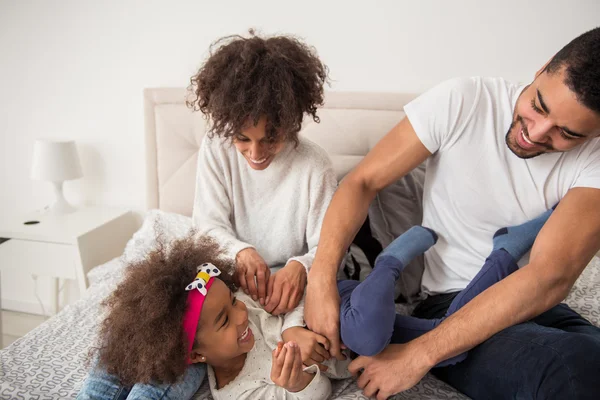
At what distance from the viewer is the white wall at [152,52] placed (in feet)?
5.67

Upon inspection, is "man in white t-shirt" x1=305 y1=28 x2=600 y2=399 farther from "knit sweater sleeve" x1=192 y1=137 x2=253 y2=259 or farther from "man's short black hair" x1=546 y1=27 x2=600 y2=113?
"knit sweater sleeve" x1=192 y1=137 x2=253 y2=259

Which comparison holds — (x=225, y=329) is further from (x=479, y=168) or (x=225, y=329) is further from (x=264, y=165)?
(x=479, y=168)

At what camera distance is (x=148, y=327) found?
0.93 m

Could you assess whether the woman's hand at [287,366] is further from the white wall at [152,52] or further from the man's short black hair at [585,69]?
the white wall at [152,52]

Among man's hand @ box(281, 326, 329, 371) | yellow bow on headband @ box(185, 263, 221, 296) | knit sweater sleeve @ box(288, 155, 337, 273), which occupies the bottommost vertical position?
man's hand @ box(281, 326, 329, 371)

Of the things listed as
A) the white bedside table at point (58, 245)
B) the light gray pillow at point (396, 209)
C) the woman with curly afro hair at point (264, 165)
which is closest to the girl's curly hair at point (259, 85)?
the woman with curly afro hair at point (264, 165)

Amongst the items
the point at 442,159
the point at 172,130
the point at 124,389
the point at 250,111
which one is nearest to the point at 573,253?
the point at 442,159

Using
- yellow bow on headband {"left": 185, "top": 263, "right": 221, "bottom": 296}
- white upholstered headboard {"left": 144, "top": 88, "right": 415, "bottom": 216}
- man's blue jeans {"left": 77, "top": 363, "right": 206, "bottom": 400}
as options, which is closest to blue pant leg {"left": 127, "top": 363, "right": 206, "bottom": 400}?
man's blue jeans {"left": 77, "top": 363, "right": 206, "bottom": 400}

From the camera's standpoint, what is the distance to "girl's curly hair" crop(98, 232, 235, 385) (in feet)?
3.03

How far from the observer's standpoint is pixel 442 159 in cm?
128

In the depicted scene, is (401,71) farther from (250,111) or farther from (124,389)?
(124,389)

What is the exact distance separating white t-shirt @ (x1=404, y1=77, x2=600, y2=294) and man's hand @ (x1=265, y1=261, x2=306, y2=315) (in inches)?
18.1

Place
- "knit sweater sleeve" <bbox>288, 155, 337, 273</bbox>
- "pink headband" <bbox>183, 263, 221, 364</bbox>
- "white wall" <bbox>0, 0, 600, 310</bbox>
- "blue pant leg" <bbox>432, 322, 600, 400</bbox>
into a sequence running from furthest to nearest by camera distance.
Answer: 1. "white wall" <bbox>0, 0, 600, 310</bbox>
2. "knit sweater sleeve" <bbox>288, 155, 337, 273</bbox>
3. "pink headband" <bbox>183, 263, 221, 364</bbox>
4. "blue pant leg" <bbox>432, 322, 600, 400</bbox>

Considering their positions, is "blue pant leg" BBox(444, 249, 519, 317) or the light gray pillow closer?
"blue pant leg" BBox(444, 249, 519, 317)
